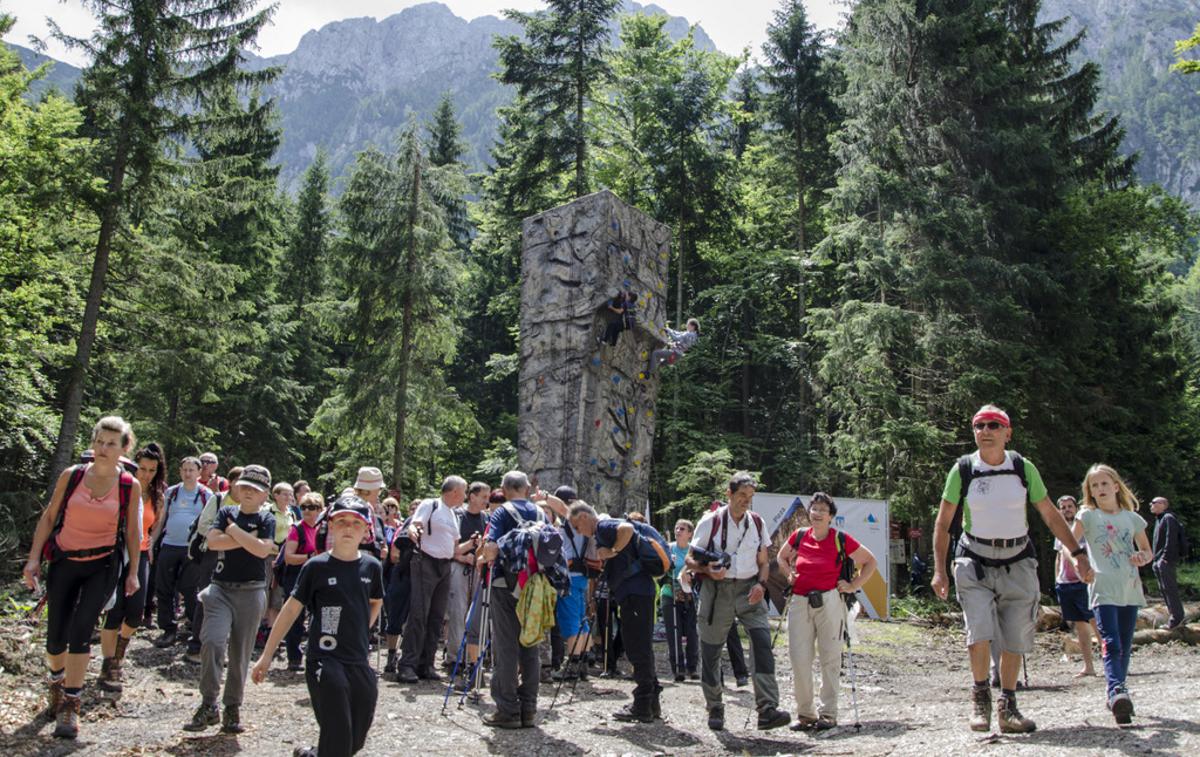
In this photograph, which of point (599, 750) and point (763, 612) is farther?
point (763, 612)

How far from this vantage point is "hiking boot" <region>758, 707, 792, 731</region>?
667cm

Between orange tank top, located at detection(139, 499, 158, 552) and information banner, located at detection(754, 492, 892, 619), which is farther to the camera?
information banner, located at detection(754, 492, 892, 619)

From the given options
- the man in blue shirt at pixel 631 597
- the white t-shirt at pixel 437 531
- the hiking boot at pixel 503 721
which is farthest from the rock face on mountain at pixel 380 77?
the hiking boot at pixel 503 721

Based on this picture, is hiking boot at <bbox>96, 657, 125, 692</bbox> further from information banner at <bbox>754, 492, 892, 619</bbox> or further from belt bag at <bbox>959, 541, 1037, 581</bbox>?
information banner at <bbox>754, 492, 892, 619</bbox>

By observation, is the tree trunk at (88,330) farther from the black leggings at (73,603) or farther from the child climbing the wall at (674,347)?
the black leggings at (73,603)

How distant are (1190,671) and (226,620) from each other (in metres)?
9.35

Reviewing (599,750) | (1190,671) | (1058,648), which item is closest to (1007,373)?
(1058,648)

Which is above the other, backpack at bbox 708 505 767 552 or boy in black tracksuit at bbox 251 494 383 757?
backpack at bbox 708 505 767 552

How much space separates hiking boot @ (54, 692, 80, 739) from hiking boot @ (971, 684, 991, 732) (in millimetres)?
5577

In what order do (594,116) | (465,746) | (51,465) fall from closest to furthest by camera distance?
1. (465,746)
2. (51,465)
3. (594,116)

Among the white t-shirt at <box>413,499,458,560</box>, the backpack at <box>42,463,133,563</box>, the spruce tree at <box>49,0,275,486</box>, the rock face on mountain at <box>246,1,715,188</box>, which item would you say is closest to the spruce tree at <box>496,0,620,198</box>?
the spruce tree at <box>49,0,275,486</box>

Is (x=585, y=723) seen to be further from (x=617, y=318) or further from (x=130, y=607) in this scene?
(x=617, y=318)

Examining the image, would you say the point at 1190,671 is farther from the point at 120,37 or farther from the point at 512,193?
the point at 512,193

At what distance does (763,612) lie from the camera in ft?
23.2
